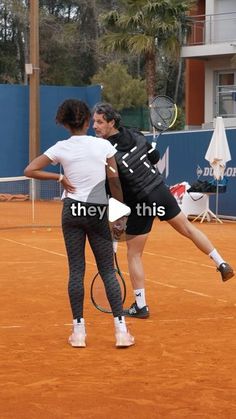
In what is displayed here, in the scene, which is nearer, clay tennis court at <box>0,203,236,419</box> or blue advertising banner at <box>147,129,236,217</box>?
clay tennis court at <box>0,203,236,419</box>

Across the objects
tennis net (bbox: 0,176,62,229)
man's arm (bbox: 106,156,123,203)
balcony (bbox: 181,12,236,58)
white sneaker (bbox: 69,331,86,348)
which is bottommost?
tennis net (bbox: 0,176,62,229)

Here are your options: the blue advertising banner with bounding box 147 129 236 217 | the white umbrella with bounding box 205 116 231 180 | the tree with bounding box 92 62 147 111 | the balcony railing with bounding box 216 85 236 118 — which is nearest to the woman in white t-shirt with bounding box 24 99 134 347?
the white umbrella with bounding box 205 116 231 180

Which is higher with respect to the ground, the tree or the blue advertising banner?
the tree

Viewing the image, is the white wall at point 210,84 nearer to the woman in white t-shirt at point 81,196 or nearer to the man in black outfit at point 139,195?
the man in black outfit at point 139,195

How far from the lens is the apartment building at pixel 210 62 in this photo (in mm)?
30859

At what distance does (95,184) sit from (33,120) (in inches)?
824

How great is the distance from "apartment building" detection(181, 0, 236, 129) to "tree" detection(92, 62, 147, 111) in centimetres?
521

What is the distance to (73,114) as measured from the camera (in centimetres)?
578

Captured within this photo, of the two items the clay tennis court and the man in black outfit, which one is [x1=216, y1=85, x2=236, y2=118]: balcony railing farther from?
the man in black outfit

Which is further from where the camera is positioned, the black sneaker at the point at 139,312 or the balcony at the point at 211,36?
the balcony at the point at 211,36

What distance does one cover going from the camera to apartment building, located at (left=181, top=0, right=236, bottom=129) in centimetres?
3086

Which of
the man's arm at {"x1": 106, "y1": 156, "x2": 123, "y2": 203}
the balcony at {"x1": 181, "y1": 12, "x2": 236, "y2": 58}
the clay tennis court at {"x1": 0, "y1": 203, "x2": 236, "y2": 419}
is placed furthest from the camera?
the balcony at {"x1": 181, "y1": 12, "x2": 236, "y2": 58}

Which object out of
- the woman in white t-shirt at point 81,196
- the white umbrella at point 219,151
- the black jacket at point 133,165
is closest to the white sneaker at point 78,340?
the woman in white t-shirt at point 81,196

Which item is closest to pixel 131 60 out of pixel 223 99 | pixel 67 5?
pixel 67 5
